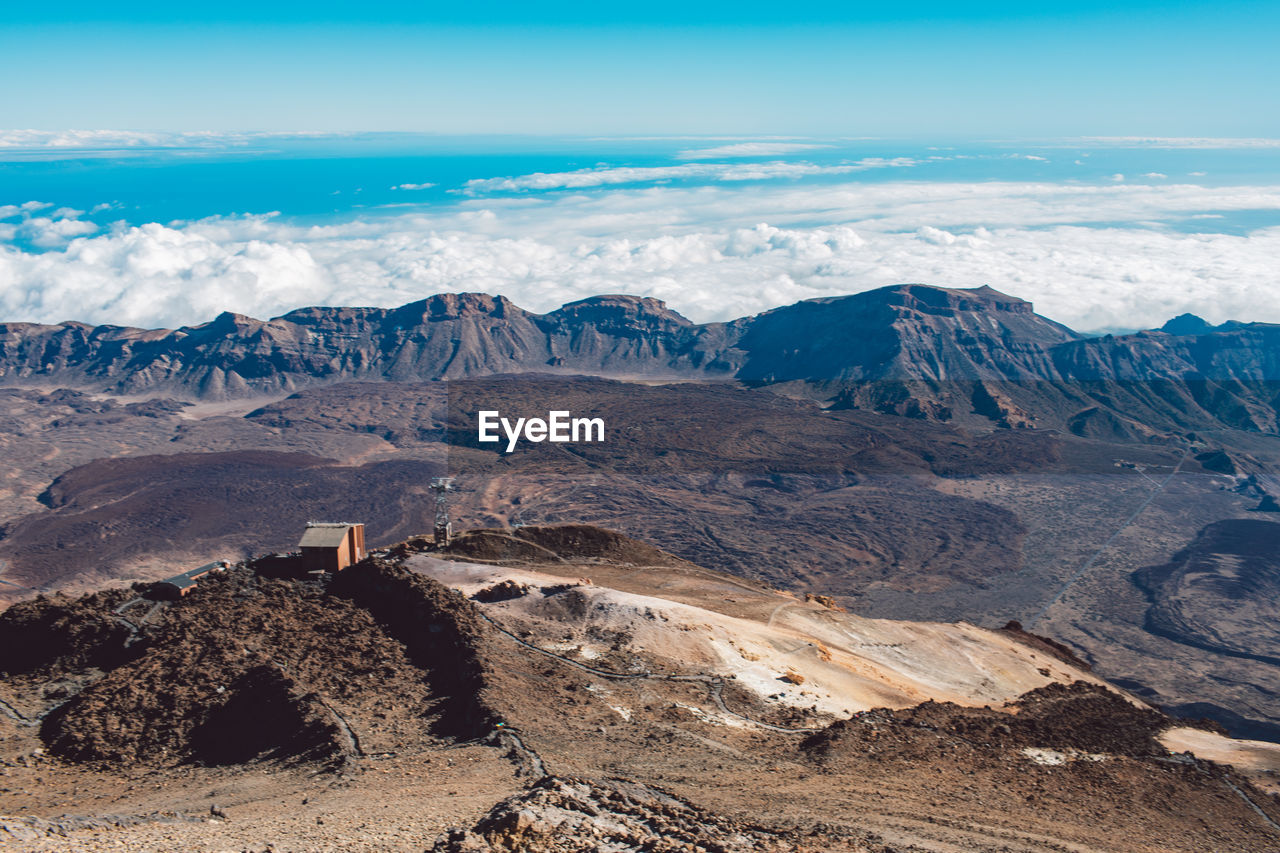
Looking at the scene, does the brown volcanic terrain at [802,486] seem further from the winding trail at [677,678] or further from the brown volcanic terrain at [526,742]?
the winding trail at [677,678]

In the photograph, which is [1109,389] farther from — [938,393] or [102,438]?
[102,438]

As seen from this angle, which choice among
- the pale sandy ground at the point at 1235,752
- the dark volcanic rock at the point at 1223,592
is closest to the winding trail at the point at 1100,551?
the dark volcanic rock at the point at 1223,592

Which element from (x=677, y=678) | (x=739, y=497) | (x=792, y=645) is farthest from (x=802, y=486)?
(x=677, y=678)

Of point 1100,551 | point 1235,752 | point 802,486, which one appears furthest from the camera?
point 802,486

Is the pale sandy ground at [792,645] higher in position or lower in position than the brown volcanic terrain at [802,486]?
higher

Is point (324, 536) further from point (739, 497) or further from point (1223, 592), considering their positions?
point (1223, 592)

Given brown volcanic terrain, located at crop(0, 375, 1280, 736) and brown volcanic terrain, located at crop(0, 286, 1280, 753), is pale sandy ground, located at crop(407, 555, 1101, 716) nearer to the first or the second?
brown volcanic terrain, located at crop(0, 375, 1280, 736)

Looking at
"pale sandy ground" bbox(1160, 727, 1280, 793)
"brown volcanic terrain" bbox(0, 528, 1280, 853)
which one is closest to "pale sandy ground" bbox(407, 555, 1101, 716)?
"brown volcanic terrain" bbox(0, 528, 1280, 853)

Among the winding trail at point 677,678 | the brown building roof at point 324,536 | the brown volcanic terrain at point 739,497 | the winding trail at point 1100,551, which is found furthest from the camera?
the brown volcanic terrain at point 739,497
